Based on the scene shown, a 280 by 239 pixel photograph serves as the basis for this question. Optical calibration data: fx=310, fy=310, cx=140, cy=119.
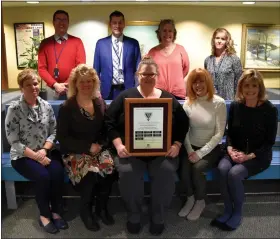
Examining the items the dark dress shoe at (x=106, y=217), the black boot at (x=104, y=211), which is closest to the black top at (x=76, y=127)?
the black boot at (x=104, y=211)

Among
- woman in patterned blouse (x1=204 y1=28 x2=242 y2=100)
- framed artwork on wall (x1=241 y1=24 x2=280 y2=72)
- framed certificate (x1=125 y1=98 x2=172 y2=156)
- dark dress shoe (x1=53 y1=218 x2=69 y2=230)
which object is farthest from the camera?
framed artwork on wall (x1=241 y1=24 x2=280 y2=72)

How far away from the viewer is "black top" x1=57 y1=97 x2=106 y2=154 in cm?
220

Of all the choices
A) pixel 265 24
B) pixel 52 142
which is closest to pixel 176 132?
pixel 52 142

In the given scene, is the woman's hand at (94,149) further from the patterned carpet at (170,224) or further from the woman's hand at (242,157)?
the woman's hand at (242,157)

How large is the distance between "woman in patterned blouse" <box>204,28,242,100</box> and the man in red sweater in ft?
4.16

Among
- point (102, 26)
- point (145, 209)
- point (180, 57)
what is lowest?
point (145, 209)

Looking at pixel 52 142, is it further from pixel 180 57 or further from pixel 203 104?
pixel 180 57

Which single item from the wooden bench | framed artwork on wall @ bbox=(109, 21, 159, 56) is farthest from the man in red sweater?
framed artwork on wall @ bbox=(109, 21, 159, 56)

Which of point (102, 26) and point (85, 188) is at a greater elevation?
point (102, 26)

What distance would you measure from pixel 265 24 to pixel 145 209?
21.6 feet

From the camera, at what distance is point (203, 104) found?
2.34 metres

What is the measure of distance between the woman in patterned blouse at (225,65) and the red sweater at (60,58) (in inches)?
49.7

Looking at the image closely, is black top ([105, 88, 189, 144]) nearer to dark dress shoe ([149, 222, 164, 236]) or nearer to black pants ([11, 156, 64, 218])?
black pants ([11, 156, 64, 218])

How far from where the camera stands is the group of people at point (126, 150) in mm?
2178
